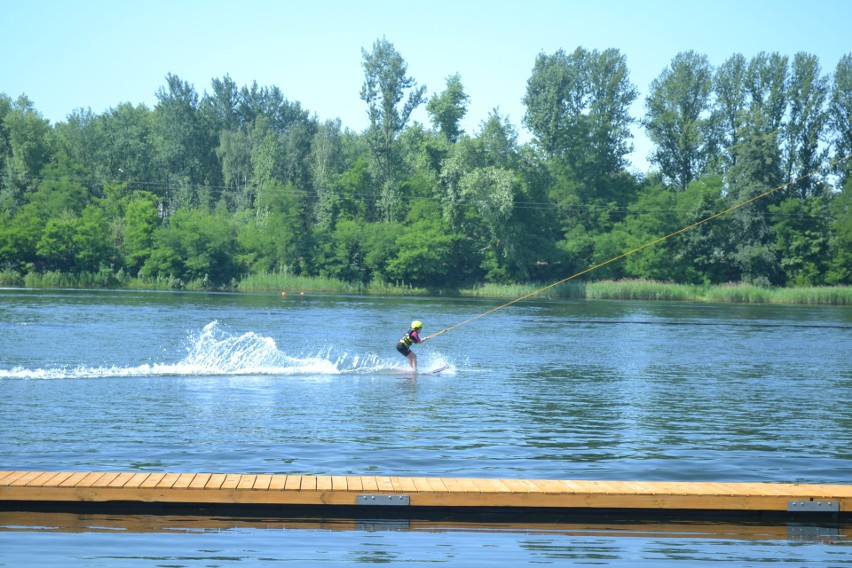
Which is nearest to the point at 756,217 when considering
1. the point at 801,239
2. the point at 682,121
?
the point at 801,239

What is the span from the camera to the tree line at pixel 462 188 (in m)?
83.1

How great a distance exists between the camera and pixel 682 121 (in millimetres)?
100438

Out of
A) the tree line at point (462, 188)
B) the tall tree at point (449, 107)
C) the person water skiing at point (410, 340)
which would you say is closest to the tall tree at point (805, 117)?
the tree line at point (462, 188)

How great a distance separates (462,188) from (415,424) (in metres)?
67.4

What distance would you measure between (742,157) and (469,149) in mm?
23399

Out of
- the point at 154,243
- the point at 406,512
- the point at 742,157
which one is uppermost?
the point at 742,157

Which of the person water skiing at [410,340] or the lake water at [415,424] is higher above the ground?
the person water skiing at [410,340]

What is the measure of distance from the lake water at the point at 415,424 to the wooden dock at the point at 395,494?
261 millimetres

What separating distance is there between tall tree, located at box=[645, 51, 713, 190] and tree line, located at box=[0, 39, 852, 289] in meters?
0.21

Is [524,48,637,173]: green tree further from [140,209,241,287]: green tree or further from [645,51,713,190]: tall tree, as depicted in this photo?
[140,209,241,287]: green tree

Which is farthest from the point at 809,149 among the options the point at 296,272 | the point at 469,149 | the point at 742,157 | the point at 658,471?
the point at 658,471

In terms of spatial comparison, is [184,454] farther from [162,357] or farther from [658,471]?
[162,357]

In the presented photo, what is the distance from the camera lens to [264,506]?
10953 millimetres

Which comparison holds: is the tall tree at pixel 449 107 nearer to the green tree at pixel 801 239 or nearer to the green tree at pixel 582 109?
the green tree at pixel 582 109
